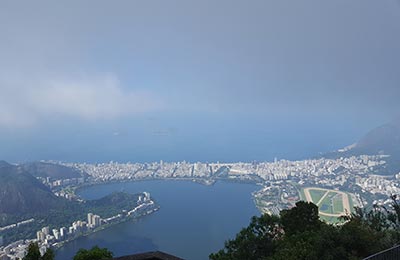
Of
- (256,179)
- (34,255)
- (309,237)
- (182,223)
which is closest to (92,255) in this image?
(34,255)

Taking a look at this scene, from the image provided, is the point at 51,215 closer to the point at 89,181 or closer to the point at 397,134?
the point at 89,181

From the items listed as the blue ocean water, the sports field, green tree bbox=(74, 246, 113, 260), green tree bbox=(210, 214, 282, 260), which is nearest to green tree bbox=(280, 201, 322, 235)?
green tree bbox=(210, 214, 282, 260)

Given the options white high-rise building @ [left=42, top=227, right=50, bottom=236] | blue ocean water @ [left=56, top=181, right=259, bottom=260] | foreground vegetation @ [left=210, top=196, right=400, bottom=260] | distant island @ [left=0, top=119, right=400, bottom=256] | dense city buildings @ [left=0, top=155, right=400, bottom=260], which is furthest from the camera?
distant island @ [left=0, top=119, right=400, bottom=256]

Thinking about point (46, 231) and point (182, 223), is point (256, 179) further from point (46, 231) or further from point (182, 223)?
point (46, 231)

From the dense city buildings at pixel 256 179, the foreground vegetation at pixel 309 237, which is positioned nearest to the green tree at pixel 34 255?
the foreground vegetation at pixel 309 237

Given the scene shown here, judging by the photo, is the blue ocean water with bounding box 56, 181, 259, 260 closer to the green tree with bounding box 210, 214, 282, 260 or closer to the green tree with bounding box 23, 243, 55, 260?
the green tree with bounding box 210, 214, 282, 260
